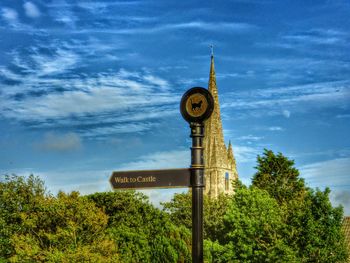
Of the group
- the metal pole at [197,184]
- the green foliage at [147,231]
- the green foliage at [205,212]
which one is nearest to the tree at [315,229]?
the green foliage at [147,231]

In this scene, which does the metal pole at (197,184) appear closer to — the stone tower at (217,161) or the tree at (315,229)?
the tree at (315,229)

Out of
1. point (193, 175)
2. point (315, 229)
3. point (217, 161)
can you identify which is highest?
point (217, 161)

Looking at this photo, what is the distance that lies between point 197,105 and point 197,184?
112 cm

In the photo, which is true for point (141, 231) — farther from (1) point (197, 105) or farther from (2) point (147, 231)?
(1) point (197, 105)

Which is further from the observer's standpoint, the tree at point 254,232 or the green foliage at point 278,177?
the green foliage at point 278,177

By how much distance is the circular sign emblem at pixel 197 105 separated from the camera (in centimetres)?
821

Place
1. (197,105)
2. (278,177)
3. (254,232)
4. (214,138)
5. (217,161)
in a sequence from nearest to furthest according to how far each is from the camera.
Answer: (197,105) → (254,232) → (278,177) → (217,161) → (214,138)

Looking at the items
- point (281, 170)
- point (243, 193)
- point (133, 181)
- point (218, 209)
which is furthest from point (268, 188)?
point (133, 181)

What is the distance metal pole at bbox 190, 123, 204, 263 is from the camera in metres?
8.05

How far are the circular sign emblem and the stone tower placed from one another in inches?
3796

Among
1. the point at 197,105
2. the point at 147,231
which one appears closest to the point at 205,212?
the point at 147,231

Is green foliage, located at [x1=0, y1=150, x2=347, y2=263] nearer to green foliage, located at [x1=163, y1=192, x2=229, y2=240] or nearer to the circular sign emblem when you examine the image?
green foliage, located at [x1=163, y1=192, x2=229, y2=240]

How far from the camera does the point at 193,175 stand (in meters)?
8.11

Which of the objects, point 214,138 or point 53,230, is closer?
point 53,230
